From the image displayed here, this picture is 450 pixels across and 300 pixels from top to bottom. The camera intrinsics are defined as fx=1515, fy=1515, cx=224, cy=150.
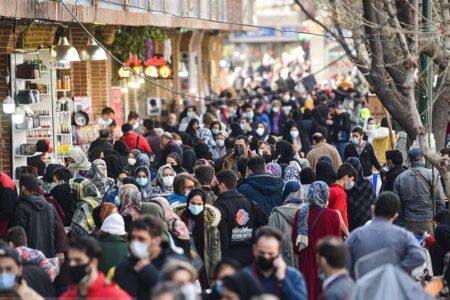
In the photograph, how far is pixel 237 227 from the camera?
14969 mm

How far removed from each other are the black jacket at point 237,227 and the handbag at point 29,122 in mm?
9227

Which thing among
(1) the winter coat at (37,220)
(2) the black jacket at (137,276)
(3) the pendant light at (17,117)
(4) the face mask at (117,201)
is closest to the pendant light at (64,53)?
(3) the pendant light at (17,117)

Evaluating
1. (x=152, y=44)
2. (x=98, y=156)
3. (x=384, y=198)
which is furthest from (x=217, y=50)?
(x=384, y=198)

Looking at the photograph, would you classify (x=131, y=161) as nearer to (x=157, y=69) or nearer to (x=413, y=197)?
(x=413, y=197)

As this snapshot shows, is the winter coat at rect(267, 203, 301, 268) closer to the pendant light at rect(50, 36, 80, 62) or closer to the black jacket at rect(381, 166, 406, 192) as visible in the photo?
the black jacket at rect(381, 166, 406, 192)

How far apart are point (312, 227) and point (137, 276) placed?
3558 millimetres

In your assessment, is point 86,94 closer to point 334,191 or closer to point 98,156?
point 98,156

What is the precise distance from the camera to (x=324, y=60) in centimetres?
7069

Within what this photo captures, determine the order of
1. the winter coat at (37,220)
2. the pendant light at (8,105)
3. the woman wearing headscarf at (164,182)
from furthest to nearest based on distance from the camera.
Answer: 1. the pendant light at (8,105)
2. the woman wearing headscarf at (164,182)
3. the winter coat at (37,220)

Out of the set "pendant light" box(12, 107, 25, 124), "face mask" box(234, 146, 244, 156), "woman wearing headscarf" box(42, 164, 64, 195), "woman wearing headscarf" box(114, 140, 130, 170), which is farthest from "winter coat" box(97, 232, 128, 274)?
"pendant light" box(12, 107, 25, 124)

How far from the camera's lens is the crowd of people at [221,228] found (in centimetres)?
1059

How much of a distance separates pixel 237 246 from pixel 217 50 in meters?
43.0

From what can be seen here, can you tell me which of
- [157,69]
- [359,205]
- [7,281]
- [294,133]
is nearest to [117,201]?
[359,205]

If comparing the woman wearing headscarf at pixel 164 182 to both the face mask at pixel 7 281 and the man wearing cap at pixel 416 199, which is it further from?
the face mask at pixel 7 281
